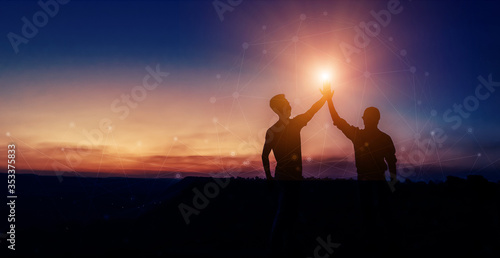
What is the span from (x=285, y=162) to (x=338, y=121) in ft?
6.47

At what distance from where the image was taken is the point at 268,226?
1075 cm

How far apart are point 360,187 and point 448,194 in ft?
28.5

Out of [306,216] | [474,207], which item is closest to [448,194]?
[474,207]

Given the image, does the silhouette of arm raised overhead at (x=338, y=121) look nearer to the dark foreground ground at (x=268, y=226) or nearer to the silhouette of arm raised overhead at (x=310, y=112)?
the silhouette of arm raised overhead at (x=310, y=112)

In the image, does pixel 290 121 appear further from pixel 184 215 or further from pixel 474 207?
pixel 184 215

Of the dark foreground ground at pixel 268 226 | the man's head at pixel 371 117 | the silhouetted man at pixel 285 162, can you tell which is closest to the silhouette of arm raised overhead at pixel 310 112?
the silhouetted man at pixel 285 162

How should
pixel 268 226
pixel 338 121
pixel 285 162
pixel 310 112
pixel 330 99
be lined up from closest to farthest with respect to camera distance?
pixel 285 162
pixel 310 112
pixel 330 99
pixel 338 121
pixel 268 226

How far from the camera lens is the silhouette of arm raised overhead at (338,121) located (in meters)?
6.83

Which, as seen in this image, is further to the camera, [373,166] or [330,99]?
[330,99]

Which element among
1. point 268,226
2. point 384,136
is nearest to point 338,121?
point 384,136

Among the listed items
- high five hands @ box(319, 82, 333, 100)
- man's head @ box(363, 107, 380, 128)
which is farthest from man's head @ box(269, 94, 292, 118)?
man's head @ box(363, 107, 380, 128)

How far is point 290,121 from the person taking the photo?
5.84 meters

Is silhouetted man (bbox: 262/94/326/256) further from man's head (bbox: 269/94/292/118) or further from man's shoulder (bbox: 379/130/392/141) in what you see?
man's shoulder (bbox: 379/130/392/141)

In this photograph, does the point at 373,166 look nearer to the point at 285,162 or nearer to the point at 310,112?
the point at 310,112
